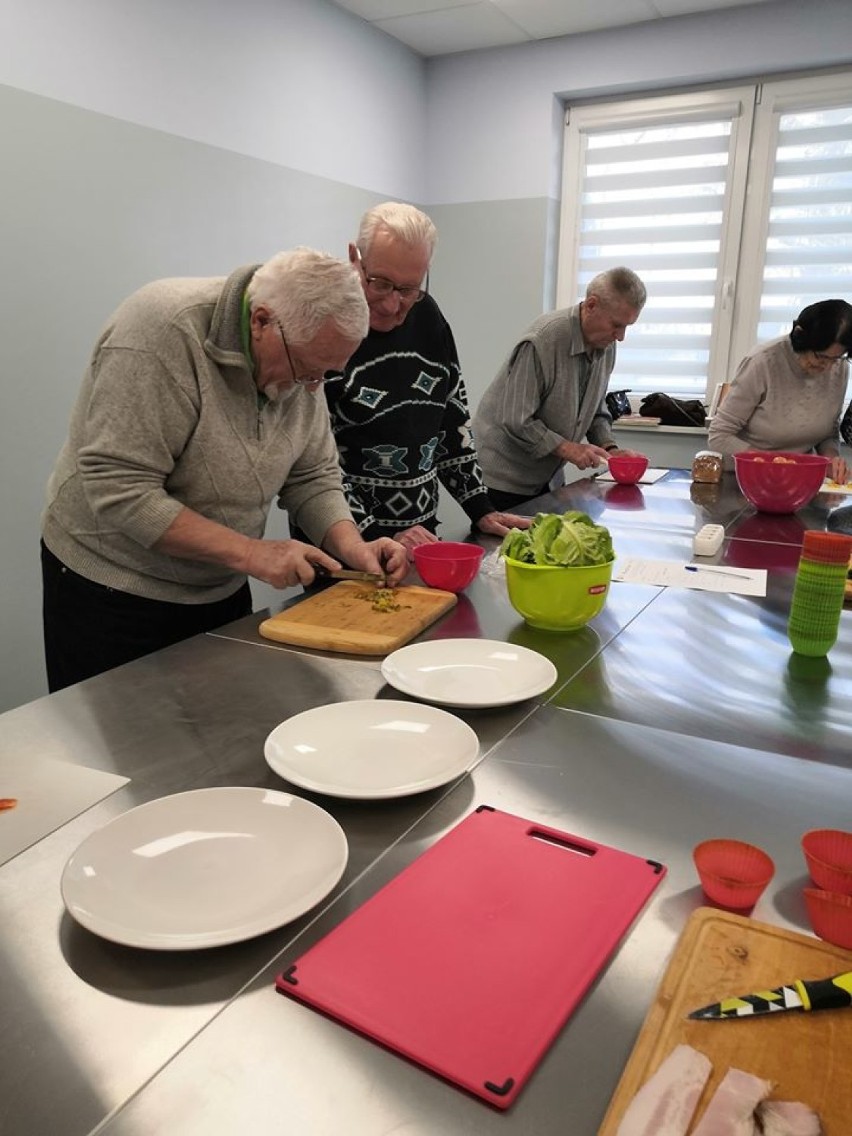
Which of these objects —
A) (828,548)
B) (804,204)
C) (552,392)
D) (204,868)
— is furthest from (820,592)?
(804,204)

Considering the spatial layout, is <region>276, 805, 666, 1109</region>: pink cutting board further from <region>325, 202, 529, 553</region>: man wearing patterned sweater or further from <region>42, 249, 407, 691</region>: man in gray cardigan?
<region>325, 202, 529, 553</region>: man wearing patterned sweater

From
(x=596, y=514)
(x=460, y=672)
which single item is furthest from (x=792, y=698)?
(x=596, y=514)

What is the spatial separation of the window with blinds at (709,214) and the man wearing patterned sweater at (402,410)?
107 inches

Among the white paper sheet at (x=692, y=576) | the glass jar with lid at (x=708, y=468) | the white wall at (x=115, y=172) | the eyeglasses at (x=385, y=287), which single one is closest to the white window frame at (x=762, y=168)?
the glass jar with lid at (x=708, y=468)

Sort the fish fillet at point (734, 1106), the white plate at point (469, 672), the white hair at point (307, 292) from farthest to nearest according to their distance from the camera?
the white hair at point (307, 292)
the white plate at point (469, 672)
the fish fillet at point (734, 1106)

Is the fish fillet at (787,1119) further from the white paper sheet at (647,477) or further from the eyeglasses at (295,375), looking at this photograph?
the white paper sheet at (647,477)

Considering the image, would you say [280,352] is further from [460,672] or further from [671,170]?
[671,170]

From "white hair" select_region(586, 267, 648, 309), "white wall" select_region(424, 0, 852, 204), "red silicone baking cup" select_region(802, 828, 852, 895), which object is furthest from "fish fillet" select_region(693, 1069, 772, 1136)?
"white wall" select_region(424, 0, 852, 204)

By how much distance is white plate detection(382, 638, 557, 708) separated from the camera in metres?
1.20

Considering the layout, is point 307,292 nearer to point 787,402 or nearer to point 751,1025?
point 751,1025

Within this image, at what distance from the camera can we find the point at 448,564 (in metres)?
1.69

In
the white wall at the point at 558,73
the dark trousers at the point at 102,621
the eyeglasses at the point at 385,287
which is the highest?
the white wall at the point at 558,73

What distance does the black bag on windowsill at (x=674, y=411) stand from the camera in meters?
4.45

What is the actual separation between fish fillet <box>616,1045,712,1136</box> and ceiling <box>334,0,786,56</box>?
436 cm
